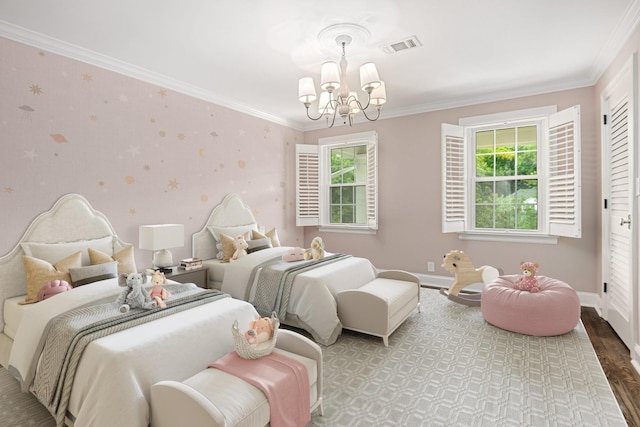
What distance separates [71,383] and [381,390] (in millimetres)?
1811

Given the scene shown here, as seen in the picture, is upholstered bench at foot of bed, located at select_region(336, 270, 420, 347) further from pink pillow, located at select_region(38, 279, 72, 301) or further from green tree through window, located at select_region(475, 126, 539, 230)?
pink pillow, located at select_region(38, 279, 72, 301)

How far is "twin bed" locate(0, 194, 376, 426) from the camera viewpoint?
1628 mm

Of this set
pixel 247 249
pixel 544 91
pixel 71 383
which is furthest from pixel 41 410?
pixel 544 91

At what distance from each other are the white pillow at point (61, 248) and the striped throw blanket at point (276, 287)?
1517mm

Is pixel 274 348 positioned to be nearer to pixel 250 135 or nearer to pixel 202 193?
pixel 202 193

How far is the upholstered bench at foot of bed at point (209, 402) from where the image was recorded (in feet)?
4.59

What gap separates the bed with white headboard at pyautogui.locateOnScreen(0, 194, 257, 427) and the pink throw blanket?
0.26 metres

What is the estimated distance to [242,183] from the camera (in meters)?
4.87

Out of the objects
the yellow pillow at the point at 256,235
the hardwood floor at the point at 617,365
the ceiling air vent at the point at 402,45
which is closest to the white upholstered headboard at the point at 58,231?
the yellow pillow at the point at 256,235

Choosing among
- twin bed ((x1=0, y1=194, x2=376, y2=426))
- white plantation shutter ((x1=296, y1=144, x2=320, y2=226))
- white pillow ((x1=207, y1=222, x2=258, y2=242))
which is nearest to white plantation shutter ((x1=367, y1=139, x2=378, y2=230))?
white plantation shutter ((x1=296, y1=144, x2=320, y2=226))

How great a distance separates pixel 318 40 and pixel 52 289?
2902 millimetres

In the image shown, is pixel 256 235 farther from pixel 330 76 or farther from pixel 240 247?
pixel 330 76

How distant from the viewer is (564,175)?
12.6 ft

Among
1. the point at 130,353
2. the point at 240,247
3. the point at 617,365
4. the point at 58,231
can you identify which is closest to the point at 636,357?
the point at 617,365
